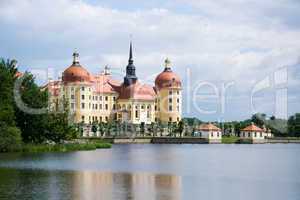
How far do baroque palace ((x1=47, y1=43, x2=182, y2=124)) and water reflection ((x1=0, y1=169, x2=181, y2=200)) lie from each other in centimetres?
6936

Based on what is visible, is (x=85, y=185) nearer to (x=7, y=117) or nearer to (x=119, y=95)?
→ (x=7, y=117)

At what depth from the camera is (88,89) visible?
110 m

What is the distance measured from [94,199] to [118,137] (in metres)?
74.9

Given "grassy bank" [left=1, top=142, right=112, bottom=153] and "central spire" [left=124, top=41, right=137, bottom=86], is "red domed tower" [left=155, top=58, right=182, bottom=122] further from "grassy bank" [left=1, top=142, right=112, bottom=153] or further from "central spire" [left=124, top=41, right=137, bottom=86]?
"grassy bank" [left=1, top=142, right=112, bottom=153]

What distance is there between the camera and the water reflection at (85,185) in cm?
2622

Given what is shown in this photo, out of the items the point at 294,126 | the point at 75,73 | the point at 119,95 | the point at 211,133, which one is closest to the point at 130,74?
the point at 119,95

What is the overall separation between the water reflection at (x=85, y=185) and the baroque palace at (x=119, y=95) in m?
69.4

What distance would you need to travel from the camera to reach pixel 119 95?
116625mm

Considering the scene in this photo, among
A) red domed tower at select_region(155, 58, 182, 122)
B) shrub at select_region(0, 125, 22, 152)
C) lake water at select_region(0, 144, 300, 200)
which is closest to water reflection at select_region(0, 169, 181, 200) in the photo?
lake water at select_region(0, 144, 300, 200)

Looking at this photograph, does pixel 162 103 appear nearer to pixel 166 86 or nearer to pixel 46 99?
pixel 166 86

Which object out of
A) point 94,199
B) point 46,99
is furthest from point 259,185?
point 46,99

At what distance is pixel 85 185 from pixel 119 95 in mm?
87170

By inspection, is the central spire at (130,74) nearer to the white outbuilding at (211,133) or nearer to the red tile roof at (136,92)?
the red tile roof at (136,92)

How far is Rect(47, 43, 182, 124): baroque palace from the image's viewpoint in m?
108
